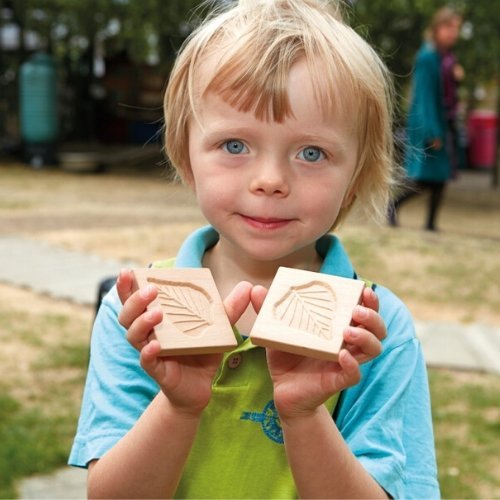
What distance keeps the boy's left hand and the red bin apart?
19.7 meters

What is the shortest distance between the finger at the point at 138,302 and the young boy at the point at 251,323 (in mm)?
49

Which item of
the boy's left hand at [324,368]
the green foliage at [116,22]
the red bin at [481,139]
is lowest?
the red bin at [481,139]

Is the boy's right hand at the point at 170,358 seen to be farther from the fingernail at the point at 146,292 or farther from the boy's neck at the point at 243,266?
the boy's neck at the point at 243,266

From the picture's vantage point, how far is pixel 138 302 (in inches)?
55.6

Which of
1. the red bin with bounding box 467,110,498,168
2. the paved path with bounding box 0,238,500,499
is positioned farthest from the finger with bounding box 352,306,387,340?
the red bin with bounding box 467,110,498,168

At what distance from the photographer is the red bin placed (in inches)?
806

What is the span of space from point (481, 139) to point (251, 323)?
20.1 meters

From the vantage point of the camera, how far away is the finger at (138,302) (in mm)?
1413

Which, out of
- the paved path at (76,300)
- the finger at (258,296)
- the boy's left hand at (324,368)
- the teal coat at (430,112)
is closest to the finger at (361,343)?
the boy's left hand at (324,368)

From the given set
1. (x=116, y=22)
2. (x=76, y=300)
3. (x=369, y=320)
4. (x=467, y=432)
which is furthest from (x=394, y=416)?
(x=116, y=22)

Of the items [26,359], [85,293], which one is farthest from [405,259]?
[26,359]

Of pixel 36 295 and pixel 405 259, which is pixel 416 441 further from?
pixel 405 259

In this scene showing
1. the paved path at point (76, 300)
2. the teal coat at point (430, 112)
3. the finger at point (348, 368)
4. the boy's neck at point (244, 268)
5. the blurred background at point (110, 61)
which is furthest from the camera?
the blurred background at point (110, 61)

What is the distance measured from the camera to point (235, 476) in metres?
1.67
